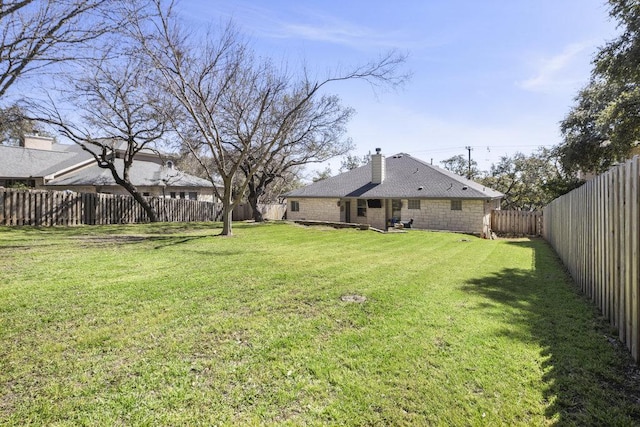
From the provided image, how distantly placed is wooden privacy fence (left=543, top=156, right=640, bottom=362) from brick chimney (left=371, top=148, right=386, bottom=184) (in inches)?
720

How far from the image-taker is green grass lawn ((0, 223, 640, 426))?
99.4 inches

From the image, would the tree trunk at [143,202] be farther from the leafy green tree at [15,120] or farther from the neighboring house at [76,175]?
the neighboring house at [76,175]

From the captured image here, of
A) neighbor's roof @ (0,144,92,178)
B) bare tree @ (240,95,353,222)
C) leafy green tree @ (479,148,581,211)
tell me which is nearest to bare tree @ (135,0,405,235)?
bare tree @ (240,95,353,222)

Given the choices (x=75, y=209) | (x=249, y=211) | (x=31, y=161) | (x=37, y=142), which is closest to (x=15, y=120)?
(x=75, y=209)

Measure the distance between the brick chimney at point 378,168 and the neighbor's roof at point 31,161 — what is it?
23.5 meters

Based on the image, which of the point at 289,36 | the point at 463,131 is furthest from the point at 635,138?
the point at 463,131

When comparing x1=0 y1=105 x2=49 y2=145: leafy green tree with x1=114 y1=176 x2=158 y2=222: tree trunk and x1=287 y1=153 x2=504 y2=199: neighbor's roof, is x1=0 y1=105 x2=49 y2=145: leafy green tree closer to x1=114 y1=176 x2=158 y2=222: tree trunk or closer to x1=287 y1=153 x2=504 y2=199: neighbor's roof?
x1=114 y1=176 x2=158 y2=222: tree trunk

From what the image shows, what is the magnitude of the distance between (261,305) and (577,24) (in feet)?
46.2

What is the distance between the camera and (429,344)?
3.63 m

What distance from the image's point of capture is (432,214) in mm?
21000

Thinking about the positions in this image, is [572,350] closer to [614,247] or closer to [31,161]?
[614,247]

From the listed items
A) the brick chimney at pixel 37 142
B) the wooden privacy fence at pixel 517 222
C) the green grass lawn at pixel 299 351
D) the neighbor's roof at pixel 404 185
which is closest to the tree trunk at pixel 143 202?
the neighbor's roof at pixel 404 185

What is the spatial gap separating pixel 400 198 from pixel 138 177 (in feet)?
68.2

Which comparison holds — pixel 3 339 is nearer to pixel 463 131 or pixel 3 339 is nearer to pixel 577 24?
pixel 577 24
